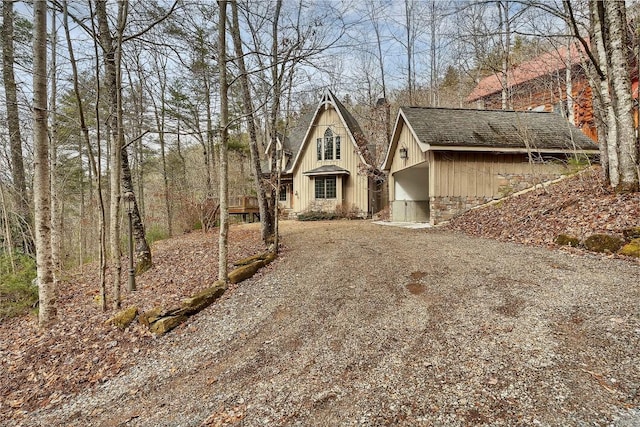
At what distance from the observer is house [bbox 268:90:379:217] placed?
1714 centimetres

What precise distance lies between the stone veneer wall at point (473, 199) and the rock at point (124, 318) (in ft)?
30.8

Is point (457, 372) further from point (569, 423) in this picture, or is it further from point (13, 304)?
point (13, 304)

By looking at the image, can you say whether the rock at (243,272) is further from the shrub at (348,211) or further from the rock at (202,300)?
the shrub at (348,211)

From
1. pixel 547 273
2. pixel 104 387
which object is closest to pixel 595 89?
pixel 547 273

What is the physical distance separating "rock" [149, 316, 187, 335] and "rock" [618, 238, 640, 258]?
22.7 ft

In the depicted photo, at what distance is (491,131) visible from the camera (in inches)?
432

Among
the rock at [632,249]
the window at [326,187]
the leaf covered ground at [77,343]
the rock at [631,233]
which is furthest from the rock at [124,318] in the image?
the window at [326,187]

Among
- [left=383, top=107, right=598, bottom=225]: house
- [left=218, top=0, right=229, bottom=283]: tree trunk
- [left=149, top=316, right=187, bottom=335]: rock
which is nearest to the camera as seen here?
[left=149, top=316, right=187, bottom=335]: rock

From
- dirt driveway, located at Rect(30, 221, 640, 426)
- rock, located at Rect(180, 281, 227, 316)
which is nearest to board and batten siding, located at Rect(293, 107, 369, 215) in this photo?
dirt driveway, located at Rect(30, 221, 640, 426)

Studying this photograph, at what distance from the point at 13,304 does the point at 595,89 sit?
44.1 ft

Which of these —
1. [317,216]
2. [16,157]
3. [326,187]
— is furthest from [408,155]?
[16,157]

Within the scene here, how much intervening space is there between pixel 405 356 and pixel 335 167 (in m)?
15.1

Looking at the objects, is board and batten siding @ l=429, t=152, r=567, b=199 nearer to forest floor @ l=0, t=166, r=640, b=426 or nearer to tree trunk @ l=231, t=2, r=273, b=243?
forest floor @ l=0, t=166, r=640, b=426

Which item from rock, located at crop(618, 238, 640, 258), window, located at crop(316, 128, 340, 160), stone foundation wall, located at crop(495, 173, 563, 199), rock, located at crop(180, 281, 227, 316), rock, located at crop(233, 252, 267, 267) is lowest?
rock, located at crop(180, 281, 227, 316)
